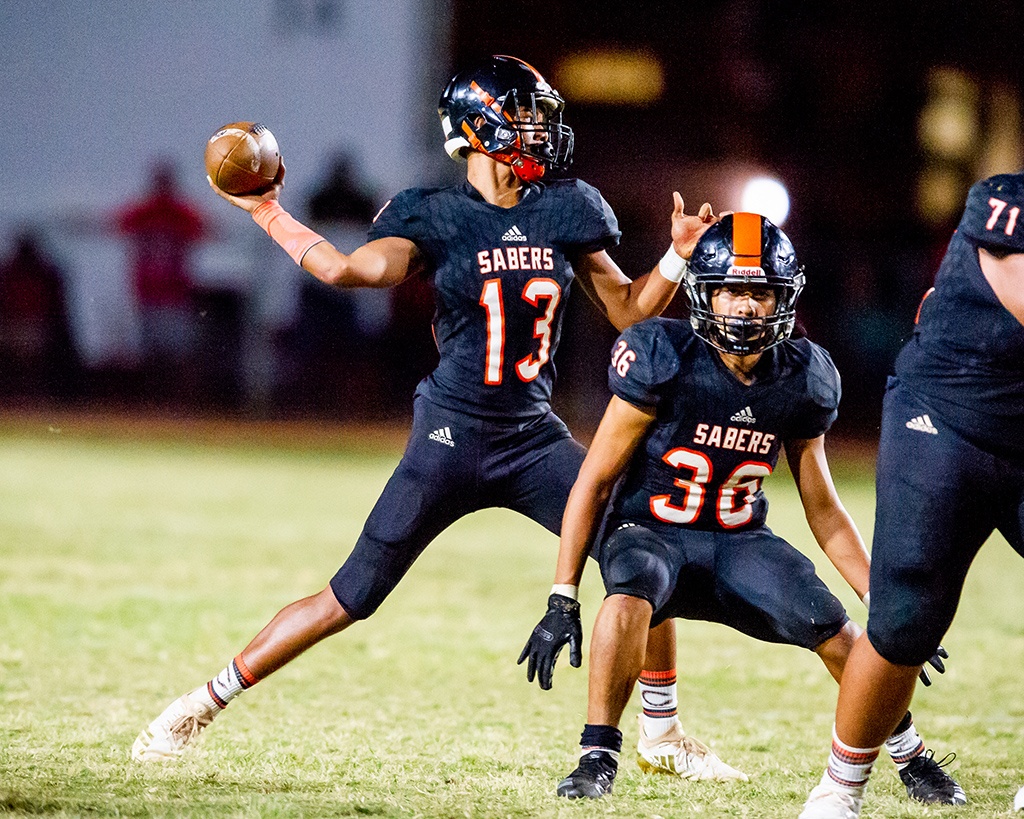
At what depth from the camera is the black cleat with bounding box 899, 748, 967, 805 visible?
3477 millimetres

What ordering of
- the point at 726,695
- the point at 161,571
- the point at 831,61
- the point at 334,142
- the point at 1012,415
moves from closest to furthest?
the point at 1012,415 → the point at 726,695 → the point at 161,571 → the point at 334,142 → the point at 831,61

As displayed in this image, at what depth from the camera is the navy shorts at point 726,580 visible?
3.45 m

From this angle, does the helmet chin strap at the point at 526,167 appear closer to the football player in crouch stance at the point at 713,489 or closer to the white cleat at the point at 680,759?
the football player in crouch stance at the point at 713,489

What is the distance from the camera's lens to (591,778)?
3.39 m

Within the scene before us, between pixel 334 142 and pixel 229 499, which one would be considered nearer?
pixel 229 499

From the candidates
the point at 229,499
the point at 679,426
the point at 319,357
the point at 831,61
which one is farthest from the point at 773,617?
the point at 831,61

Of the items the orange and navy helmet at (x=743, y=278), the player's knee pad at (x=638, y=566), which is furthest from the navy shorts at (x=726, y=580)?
the orange and navy helmet at (x=743, y=278)

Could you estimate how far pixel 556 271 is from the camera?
3908 millimetres

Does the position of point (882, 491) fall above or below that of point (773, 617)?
above

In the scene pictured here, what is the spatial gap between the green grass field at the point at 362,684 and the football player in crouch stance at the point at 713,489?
36cm

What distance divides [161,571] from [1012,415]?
541 centimetres

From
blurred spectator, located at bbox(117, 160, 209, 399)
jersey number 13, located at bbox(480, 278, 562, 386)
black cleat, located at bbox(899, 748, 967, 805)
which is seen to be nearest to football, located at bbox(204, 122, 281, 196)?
jersey number 13, located at bbox(480, 278, 562, 386)

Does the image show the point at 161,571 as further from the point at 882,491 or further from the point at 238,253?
the point at 238,253

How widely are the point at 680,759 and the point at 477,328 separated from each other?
51.6 inches
